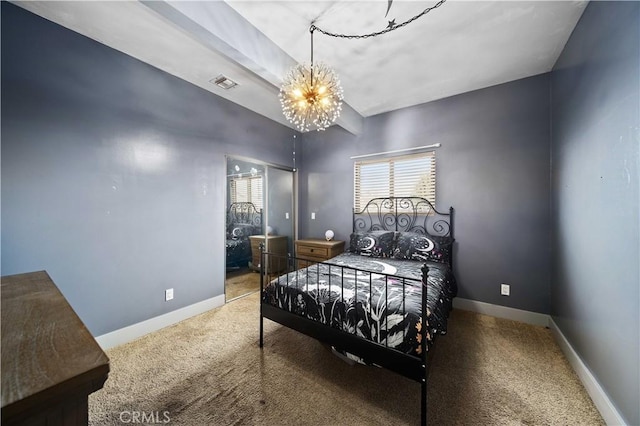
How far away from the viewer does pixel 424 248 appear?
285 centimetres

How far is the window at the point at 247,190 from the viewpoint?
3.39 metres

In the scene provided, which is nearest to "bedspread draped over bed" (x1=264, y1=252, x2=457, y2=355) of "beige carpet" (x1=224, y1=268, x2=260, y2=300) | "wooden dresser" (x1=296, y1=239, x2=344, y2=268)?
"wooden dresser" (x1=296, y1=239, x2=344, y2=268)

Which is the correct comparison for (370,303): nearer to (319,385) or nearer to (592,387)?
(319,385)

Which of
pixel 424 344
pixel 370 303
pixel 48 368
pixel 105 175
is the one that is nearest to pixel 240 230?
pixel 105 175

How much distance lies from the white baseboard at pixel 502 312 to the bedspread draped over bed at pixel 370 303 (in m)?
0.92

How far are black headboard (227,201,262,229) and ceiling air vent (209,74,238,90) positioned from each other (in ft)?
5.03

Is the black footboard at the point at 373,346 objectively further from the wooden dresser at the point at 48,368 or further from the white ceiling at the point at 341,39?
the white ceiling at the point at 341,39

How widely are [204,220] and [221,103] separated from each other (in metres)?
1.58

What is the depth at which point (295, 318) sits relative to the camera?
6.31 ft

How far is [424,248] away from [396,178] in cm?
115

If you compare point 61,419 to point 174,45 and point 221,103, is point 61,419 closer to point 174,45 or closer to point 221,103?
point 174,45

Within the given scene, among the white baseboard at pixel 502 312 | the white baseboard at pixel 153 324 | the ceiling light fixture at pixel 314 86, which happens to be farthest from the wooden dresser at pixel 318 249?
the ceiling light fixture at pixel 314 86

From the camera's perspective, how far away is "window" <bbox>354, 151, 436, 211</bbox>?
321 cm

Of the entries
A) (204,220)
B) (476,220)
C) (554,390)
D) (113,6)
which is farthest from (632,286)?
(113,6)
